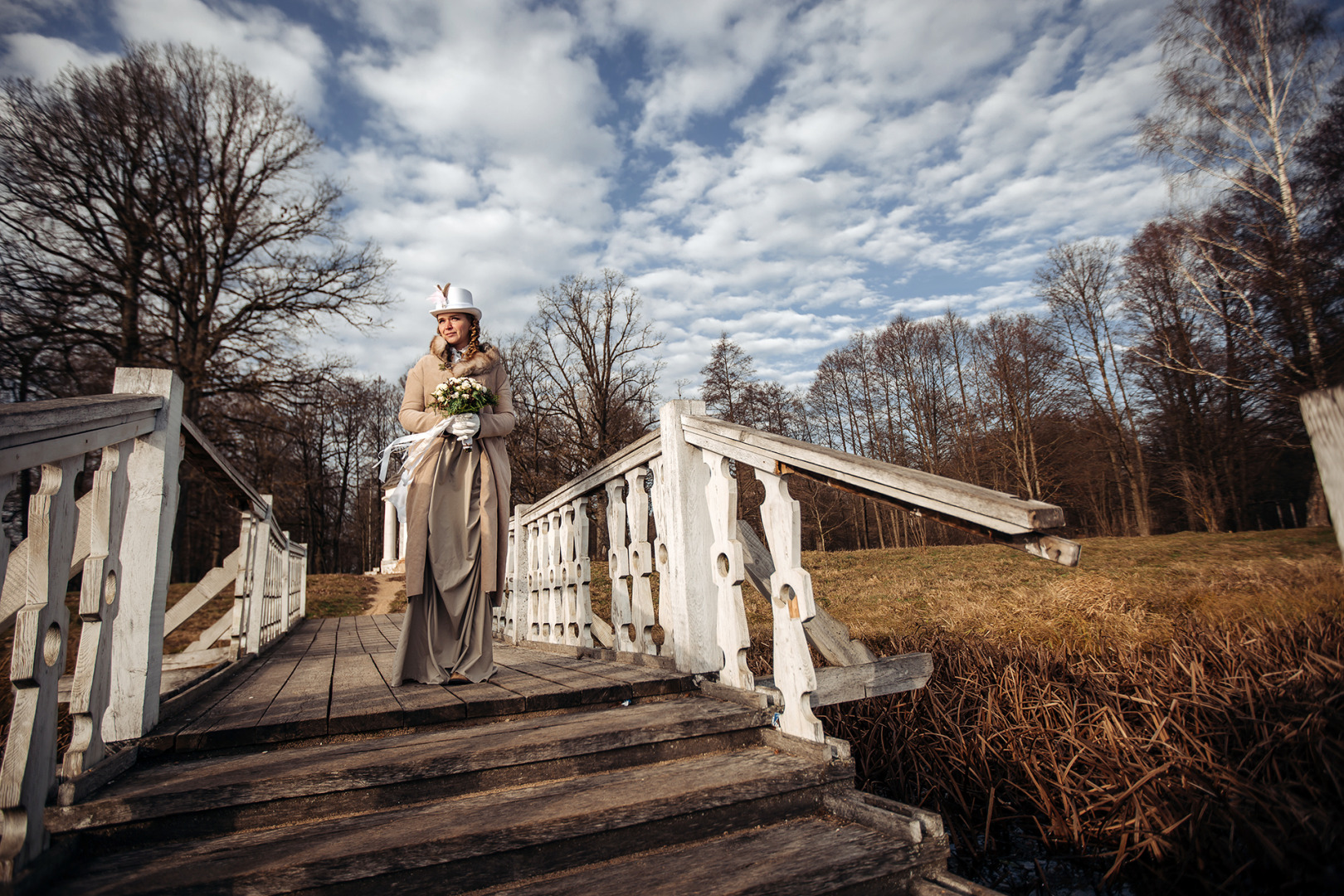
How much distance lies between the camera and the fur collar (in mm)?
3582

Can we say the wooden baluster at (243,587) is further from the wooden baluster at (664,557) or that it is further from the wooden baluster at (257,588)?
the wooden baluster at (664,557)

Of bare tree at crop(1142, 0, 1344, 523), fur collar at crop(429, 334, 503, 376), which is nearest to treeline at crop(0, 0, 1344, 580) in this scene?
bare tree at crop(1142, 0, 1344, 523)

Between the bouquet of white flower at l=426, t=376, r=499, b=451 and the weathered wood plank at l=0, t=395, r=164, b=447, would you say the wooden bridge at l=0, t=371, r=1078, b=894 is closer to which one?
the weathered wood plank at l=0, t=395, r=164, b=447

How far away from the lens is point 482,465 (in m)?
3.49

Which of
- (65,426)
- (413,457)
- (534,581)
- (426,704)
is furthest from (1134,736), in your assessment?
(534,581)

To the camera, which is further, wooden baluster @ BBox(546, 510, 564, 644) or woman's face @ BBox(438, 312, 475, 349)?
wooden baluster @ BBox(546, 510, 564, 644)

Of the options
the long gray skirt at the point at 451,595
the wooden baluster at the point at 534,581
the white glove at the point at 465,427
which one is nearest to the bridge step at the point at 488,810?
the long gray skirt at the point at 451,595

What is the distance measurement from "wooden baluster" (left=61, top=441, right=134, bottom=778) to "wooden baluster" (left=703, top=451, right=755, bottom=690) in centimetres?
204

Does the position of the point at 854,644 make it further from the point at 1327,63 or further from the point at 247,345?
the point at 1327,63

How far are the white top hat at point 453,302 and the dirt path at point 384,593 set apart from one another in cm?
1060

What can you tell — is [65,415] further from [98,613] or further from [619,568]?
[619,568]

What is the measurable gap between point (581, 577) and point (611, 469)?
3.28ft

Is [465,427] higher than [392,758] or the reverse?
higher

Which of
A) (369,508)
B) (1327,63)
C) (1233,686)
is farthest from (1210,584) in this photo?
(369,508)
